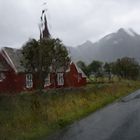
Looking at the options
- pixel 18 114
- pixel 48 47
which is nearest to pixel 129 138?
pixel 18 114

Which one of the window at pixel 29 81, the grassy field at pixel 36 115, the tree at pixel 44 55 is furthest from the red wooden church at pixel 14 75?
the grassy field at pixel 36 115

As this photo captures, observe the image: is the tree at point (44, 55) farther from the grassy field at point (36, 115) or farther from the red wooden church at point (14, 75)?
the grassy field at point (36, 115)

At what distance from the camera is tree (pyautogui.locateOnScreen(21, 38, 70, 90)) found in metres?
42.3

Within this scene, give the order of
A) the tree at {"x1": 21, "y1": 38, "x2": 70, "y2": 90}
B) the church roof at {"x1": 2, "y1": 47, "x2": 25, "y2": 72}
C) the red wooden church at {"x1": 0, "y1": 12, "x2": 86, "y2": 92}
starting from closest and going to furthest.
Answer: the tree at {"x1": 21, "y1": 38, "x2": 70, "y2": 90}
the red wooden church at {"x1": 0, "y1": 12, "x2": 86, "y2": 92}
the church roof at {"x1": 2, "y1": 47, "x2": 25, "y2": 72}

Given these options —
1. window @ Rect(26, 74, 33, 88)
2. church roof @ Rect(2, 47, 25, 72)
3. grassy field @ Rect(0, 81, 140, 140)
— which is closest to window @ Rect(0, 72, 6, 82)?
church roof @ Rect(2, 47, 25, 72)

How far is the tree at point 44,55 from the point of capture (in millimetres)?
42312

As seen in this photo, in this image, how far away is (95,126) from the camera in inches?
596

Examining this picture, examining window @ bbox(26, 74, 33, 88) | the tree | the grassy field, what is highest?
the tree

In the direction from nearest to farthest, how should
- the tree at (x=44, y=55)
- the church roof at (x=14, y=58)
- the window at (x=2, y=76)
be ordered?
the tree at (x=44, y=55) → the window at (x=2, y=76) → the church roof at (x=14, y=58)

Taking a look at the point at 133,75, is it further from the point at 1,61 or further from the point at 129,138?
the point at 129,138

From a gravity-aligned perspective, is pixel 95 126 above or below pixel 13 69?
below

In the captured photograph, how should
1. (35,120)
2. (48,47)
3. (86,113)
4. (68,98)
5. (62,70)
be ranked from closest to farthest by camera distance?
1. (35,120)
2. (86,113)
3. (68,98)
4. (48,47)
5. (62,70)

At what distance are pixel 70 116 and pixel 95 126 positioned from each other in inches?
151

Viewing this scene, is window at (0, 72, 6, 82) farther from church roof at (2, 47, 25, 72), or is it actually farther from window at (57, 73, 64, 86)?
window at (57, 73, 64, 86)
